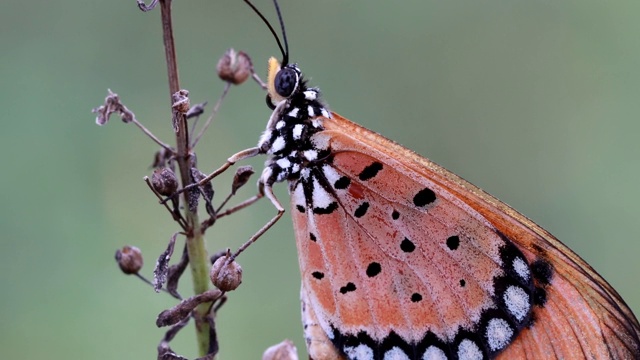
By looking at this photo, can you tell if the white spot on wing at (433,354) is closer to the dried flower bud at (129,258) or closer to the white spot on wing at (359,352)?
the white spot on wing at (359,352)

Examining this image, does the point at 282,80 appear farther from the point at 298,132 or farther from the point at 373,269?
the point at 373,269

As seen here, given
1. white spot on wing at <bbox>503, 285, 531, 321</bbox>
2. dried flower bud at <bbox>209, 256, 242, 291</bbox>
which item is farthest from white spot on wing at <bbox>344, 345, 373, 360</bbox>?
dried flower bud at <bbox>209, 256, 242, 291</bbox>

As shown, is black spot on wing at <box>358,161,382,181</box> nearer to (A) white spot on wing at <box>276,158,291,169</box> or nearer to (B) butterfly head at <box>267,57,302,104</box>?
(A) white spot on wing at <box>276,158,291,169</box>

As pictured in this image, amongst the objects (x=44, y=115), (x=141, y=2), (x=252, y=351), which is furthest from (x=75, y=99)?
(x=141, y=2)

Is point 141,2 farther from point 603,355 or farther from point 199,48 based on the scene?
point 199,48

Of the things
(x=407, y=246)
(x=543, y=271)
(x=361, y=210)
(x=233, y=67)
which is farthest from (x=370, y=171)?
(x=543, y=271)

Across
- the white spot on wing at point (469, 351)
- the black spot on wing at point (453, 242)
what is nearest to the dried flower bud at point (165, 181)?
the black spot on wing at point (453, 242)
